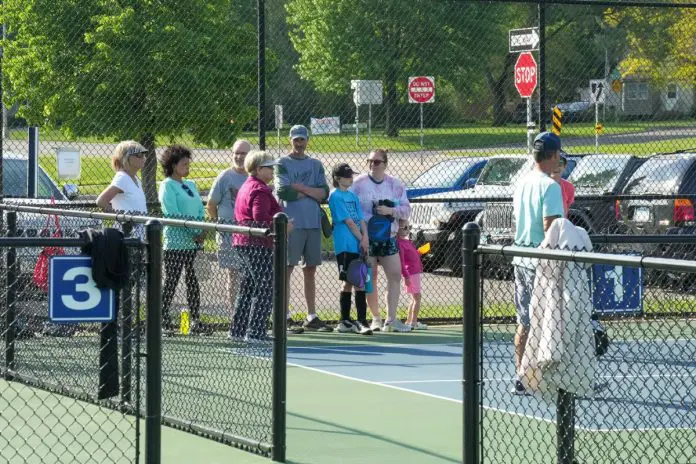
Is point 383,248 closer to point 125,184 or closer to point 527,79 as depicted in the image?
point 125,184

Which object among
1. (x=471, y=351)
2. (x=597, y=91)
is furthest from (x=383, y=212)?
(x=471, y=351)

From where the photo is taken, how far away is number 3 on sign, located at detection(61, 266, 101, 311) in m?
6.30

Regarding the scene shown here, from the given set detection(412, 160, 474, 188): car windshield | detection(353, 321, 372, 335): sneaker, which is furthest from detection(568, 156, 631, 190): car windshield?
detection(353, 321, 372, 335): sneaker

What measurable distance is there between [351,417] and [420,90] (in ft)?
19.6

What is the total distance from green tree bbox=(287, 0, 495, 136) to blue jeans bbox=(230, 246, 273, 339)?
21.7 ft

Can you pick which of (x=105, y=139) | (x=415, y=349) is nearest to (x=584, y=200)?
(x=415, y=349)

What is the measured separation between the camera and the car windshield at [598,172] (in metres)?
19.6

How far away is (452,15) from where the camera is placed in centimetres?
1538

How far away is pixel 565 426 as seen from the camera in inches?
274

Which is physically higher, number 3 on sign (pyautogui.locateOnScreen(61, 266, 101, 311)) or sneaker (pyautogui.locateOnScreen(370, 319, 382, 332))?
number 3 on sign (pyautogui.locateOnScreen(61, 266, 101, 311))

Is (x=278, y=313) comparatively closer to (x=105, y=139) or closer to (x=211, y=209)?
(x=211, y=209)

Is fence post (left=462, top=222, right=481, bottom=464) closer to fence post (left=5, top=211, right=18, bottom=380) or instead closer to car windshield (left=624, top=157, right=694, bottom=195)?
fence post (left=5, top=211, right=18, bottom=380)

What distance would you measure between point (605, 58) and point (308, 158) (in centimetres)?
592

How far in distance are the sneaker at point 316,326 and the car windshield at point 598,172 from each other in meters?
6.33
